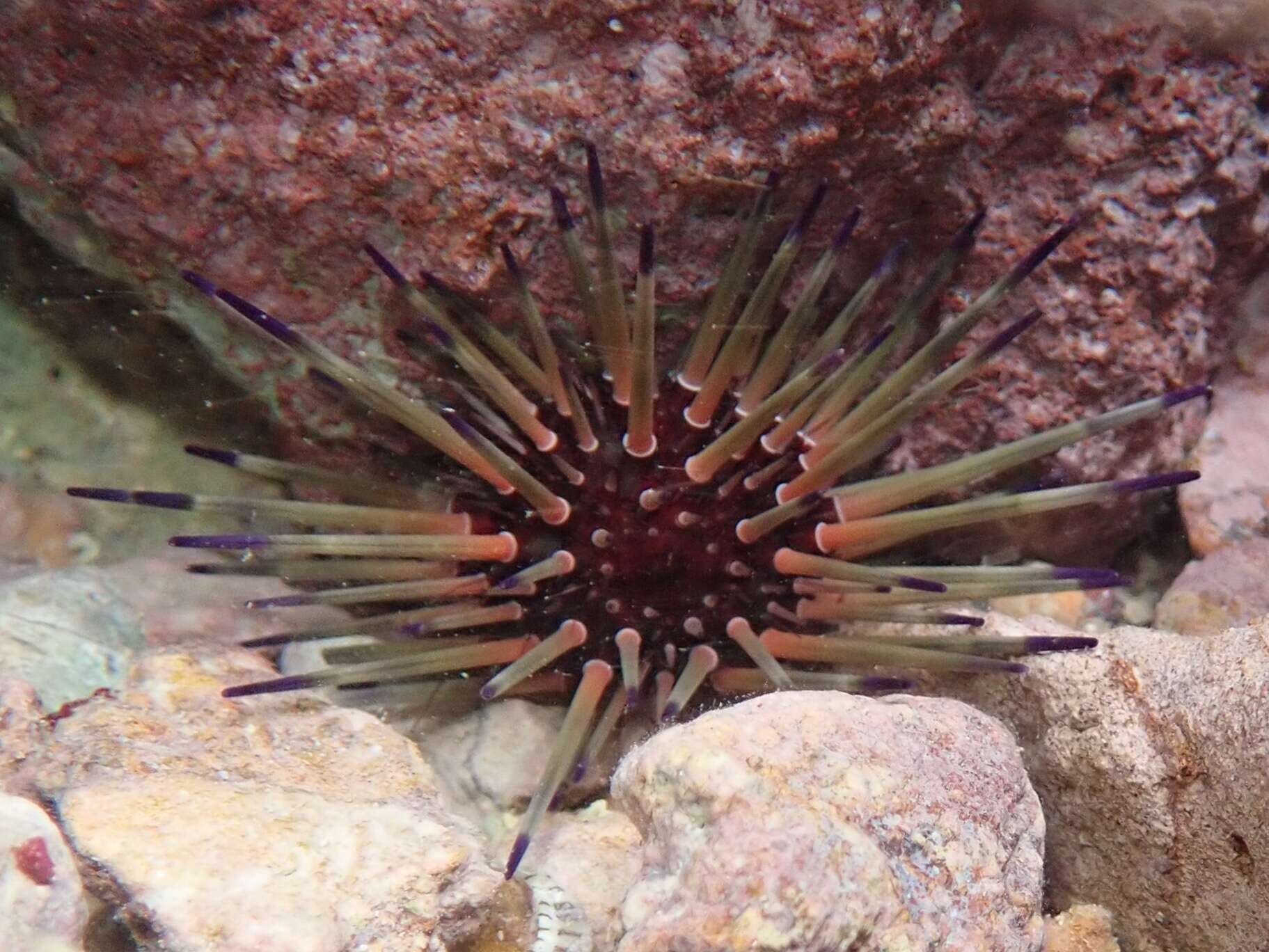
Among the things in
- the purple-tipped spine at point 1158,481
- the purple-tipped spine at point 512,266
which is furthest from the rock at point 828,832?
the purple-tipped spine at point 512,266

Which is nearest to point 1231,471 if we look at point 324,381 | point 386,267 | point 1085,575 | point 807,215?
point 1085,575

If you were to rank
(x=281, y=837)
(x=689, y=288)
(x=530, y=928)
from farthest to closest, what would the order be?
(x=689, y=288) < (x=530, y=928) < (x=281, y=837)

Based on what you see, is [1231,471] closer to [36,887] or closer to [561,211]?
[561,211]

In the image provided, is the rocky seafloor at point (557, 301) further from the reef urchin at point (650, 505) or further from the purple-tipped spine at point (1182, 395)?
the purple-tipped spine at point (1182, 395)

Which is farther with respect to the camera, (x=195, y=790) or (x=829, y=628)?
(x=829, y=628)

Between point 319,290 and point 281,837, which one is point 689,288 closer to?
point 319,290

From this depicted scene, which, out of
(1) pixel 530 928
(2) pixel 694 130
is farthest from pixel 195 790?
(2) pixel 694 130
